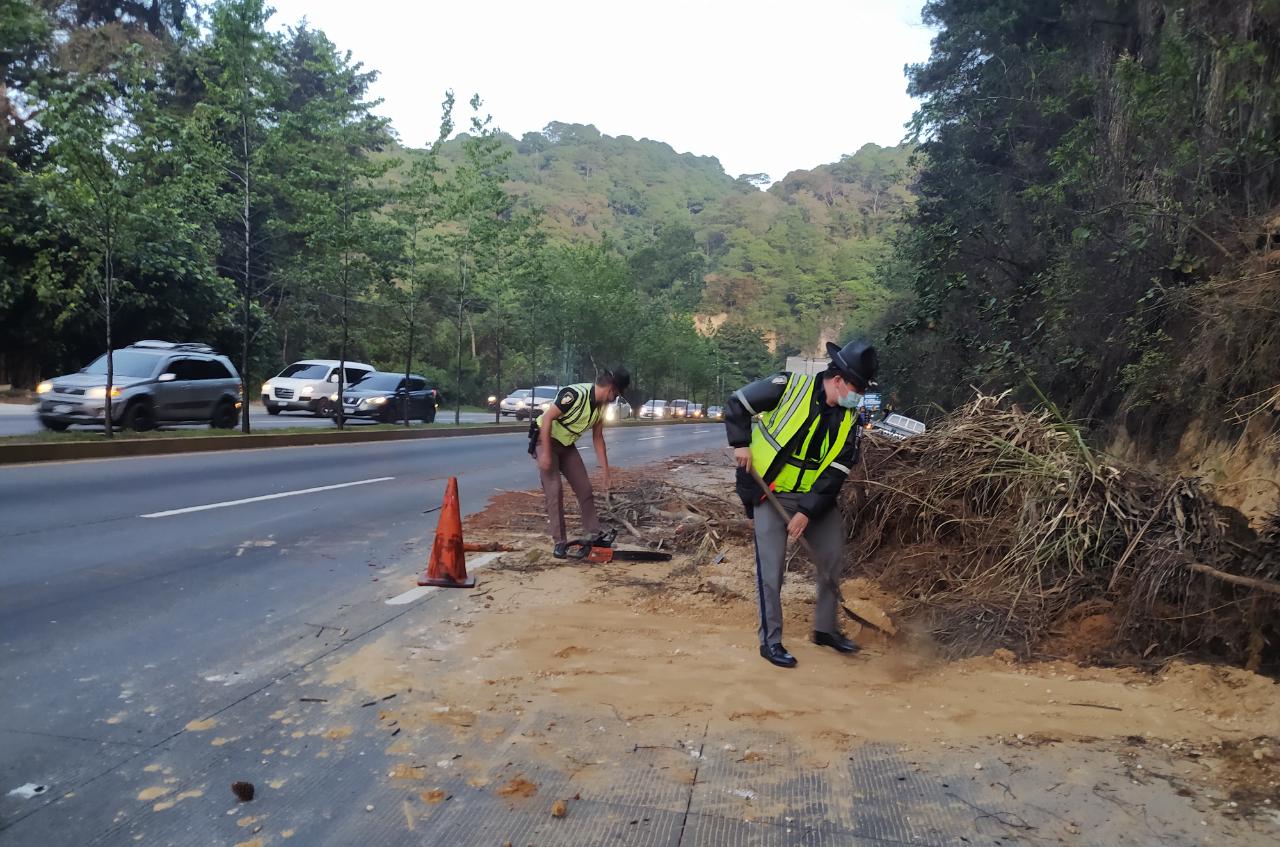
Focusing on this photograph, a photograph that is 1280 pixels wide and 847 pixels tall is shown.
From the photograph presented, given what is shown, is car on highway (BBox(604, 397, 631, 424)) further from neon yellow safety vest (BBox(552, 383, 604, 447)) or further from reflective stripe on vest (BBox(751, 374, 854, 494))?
reflective stripe on vest (BBox(751, 374, 854, 494))

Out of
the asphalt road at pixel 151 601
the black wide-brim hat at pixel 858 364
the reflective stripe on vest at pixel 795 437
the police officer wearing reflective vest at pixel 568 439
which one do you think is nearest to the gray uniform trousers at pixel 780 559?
Result: the reflective stripe on vest at pixel 795 437

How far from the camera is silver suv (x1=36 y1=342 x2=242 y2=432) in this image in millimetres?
16891

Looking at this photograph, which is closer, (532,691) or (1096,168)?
(532,691)

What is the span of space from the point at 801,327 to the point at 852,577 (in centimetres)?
10047

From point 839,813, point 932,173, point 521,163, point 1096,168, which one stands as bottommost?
point 839,813

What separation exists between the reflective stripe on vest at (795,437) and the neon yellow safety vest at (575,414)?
9.62ft

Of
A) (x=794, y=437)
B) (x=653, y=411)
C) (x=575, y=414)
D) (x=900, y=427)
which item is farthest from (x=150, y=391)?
(x=653, y=411)

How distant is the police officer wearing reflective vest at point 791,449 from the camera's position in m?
5.07

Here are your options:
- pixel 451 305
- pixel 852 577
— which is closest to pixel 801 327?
pixel 451 305

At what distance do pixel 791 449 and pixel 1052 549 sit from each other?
1906 mm

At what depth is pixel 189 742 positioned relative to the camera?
378 cm

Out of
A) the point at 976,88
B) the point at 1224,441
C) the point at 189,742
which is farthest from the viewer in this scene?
the point at 976,88

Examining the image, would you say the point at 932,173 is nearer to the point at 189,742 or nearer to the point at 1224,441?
the point at 1224,441

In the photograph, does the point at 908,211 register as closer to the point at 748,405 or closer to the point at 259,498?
the point at 259,498
